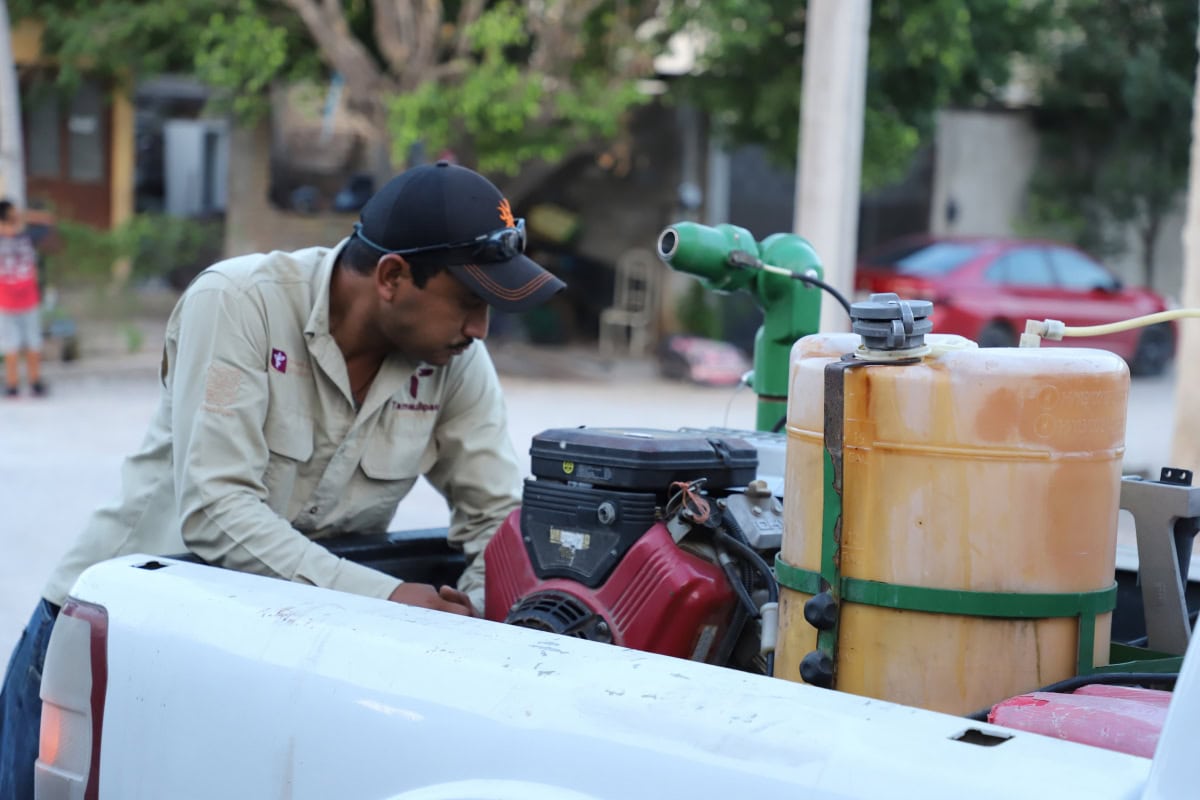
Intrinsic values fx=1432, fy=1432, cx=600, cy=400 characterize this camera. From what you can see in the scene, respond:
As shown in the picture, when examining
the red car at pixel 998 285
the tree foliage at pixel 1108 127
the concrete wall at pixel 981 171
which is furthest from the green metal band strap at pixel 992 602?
the tree foliage at pixel 1108 127

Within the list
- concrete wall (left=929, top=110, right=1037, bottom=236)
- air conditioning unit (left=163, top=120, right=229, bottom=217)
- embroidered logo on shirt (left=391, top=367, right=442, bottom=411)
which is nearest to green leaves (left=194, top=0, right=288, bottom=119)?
air conditioning unit (left=163, top=120, right=229, bottom=217)

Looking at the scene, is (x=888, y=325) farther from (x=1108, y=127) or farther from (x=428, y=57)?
(x=1108, y=127)

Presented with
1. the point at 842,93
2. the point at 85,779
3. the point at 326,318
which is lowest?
the point at 85,779

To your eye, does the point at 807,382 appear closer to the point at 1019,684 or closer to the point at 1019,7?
the point at 1019,684

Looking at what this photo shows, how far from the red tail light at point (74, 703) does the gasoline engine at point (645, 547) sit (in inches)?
26.9

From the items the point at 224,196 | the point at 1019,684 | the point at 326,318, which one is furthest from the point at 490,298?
the point at 224,196

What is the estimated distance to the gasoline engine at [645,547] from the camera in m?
2.36

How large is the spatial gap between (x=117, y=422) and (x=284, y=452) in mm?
9251

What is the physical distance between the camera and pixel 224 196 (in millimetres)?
20781

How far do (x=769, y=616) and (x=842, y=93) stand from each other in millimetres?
7818

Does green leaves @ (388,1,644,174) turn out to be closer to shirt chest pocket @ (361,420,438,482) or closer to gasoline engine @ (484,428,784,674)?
shirt chest pocket @ (361,420,438,482)

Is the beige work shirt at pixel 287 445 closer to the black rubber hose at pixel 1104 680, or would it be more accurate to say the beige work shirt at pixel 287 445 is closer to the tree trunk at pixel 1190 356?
the black rubber hose at pixel 1104 680

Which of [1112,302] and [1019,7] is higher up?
[1019,7]

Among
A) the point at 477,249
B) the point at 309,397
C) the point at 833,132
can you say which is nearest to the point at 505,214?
the point at 477,249
